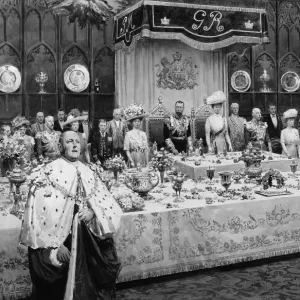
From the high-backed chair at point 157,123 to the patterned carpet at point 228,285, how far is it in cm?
621

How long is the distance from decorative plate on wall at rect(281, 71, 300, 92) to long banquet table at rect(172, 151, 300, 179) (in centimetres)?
573

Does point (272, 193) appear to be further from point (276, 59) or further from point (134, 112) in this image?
point (276, 59)

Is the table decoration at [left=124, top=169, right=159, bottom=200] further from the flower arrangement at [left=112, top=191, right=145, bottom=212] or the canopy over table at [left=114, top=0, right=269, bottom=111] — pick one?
the canopy over table at [left=114, top=0, right=269, bottom=111]

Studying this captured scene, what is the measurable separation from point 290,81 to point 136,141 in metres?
7.29

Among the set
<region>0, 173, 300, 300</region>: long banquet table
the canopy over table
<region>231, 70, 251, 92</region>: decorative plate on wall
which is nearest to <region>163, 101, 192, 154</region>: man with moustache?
the canopy over table

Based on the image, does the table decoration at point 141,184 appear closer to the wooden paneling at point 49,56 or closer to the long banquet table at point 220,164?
the long banquet table at point 220,164

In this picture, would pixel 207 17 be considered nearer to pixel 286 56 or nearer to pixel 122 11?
pixel 122 11

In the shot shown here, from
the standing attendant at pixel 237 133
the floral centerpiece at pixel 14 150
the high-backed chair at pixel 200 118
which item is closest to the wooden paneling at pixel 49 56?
the high-backed chair at pixel 200 118

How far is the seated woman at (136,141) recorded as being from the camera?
7.08 metres

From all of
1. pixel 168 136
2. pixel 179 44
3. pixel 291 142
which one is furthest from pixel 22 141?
pixel 179 44

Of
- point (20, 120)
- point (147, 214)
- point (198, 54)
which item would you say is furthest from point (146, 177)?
point (198, 54)

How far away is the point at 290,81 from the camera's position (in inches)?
515

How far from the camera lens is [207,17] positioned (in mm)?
8758

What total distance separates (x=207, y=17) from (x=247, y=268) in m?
5.40
